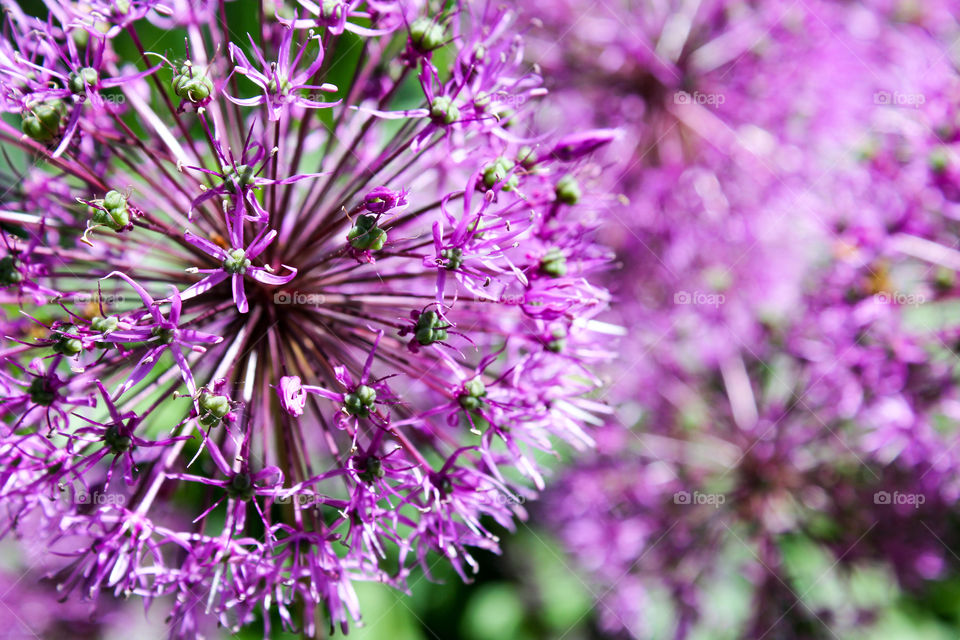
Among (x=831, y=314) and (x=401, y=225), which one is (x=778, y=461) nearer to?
(x=831, y=314)

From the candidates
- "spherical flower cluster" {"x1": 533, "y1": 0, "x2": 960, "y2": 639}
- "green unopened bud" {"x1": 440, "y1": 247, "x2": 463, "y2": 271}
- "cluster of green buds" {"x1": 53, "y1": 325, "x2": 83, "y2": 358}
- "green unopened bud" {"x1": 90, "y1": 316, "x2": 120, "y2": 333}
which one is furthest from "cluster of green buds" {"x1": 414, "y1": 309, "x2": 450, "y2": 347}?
"spherical flower cluster" {"x1": 533, "y1": 0, "x2": 960, "y2": 639}

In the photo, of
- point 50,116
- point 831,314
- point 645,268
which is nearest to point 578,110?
point 645,268

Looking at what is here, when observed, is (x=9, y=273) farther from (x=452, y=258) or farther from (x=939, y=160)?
(x=939, y=160)

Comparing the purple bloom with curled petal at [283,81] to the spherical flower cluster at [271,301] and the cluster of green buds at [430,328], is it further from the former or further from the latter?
the cluster of green buds at [430,328]

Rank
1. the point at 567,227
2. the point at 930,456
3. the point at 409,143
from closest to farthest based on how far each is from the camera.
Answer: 1. the point at 409,143
2. the point at 567,227
3. the point at 930,456

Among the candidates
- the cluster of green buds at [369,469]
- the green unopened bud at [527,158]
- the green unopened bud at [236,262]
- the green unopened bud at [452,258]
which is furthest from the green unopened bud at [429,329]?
the green unopened bud at [527,158]

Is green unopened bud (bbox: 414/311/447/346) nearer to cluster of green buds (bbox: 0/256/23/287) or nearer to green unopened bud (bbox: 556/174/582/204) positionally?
green unopened bud (bbox: 556/174/582/204)

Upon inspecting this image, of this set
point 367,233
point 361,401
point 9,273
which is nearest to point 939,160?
point 367,233
